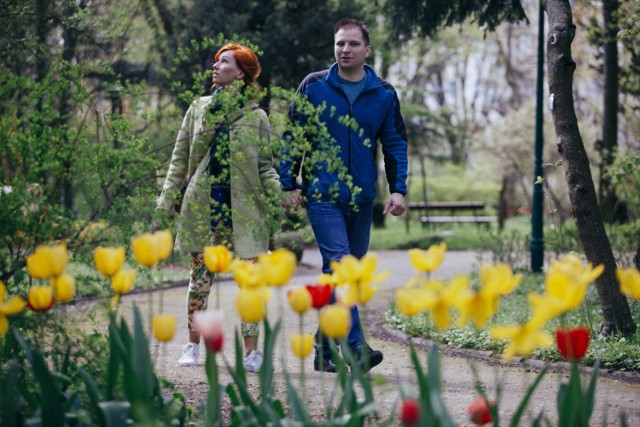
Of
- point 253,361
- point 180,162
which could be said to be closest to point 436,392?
point 253,361

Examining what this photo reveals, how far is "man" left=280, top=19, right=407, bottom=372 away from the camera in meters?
5.43

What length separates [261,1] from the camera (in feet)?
56.5

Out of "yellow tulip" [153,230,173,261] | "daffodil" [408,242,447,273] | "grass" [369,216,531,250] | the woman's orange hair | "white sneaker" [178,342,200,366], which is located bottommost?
"grass" [369,216,531,250]

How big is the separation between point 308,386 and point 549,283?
3.16 meters

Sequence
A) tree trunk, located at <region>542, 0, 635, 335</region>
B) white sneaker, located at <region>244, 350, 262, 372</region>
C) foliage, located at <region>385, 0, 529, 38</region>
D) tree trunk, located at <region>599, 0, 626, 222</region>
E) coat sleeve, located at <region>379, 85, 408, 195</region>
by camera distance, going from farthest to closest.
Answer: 1. tree trunk, located at <region>599, 0, 626, 222</region>
2. foliage, located at <region>385, 0, 529, 38</region>
3. tree trunk, located at <region>542, 0, 635, 335</region>
4. coat sleeve, located at <region>379, 85, 408, 195</region>
5. white sneaker, located at <region>244, 350, 262, 372</region>

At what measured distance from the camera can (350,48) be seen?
216 inches

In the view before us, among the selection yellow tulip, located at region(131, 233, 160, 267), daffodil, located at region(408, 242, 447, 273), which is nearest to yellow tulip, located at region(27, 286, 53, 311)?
yellow tulip, located at region(131, 233, 160, 267)

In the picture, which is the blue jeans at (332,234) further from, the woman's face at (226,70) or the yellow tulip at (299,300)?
the yellow tulip at (299,300)

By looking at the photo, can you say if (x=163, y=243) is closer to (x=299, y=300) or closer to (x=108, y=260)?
(x=108, y=260)

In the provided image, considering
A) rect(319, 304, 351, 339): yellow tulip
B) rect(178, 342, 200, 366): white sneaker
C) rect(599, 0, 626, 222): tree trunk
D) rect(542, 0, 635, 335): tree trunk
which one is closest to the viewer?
rect(319, 304, 351, 339): yellow tulip

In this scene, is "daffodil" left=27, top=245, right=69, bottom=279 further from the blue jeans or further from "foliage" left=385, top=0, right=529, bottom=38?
"foliage" left=385, top=0, right=529, bottom=38

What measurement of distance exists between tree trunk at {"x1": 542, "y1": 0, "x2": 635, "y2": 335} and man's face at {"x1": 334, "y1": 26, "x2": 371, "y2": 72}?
1838 millimetres

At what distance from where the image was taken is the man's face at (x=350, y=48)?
5.46 meters

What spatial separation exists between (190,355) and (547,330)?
2.86m
